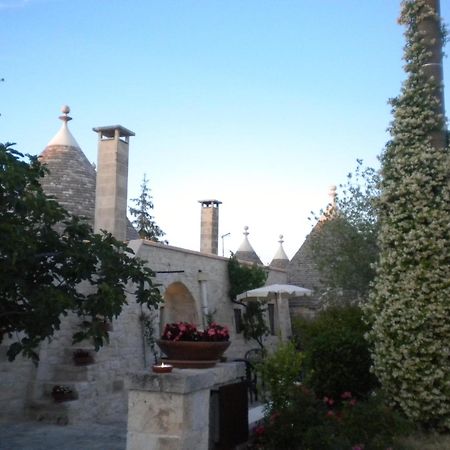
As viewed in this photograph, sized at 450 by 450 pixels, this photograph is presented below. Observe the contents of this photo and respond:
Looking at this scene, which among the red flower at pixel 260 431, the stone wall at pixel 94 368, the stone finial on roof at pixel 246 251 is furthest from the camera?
the stone finial on roof at pixel 246 251

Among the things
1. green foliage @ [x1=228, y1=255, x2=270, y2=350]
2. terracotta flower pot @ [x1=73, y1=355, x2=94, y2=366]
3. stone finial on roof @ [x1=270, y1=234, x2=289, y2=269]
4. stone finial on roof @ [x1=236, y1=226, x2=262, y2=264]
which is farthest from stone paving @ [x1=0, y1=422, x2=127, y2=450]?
stone finial on roof @ [x1=270, y1=234, x2=289, y2=269]

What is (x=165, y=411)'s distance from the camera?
496cm

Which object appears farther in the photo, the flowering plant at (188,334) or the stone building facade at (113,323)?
the stone building facade at (113,323)

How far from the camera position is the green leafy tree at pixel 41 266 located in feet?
17.2

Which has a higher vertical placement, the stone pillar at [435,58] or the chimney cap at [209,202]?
the chimney cap at [209,202]

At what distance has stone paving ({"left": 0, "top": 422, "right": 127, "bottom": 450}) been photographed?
7.38 metres

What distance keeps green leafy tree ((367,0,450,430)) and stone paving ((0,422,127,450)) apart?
3489 mm

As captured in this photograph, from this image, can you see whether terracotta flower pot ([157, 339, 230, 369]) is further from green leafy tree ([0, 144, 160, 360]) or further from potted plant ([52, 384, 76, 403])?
potted plant ([52, 384, 76, 403])

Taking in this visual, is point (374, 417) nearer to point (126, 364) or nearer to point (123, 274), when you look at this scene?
point (123, 274)

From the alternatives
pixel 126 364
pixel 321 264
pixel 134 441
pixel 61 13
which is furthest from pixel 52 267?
pixel 321 264

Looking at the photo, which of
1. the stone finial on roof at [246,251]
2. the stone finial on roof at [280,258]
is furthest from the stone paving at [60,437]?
the stone finial on roof at [280,258]

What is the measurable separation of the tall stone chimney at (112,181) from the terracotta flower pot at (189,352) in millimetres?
7468

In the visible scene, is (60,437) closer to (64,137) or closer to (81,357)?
(81,357)

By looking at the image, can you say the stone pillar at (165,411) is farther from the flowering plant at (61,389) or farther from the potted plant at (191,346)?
the flowering plant at (61,389)
